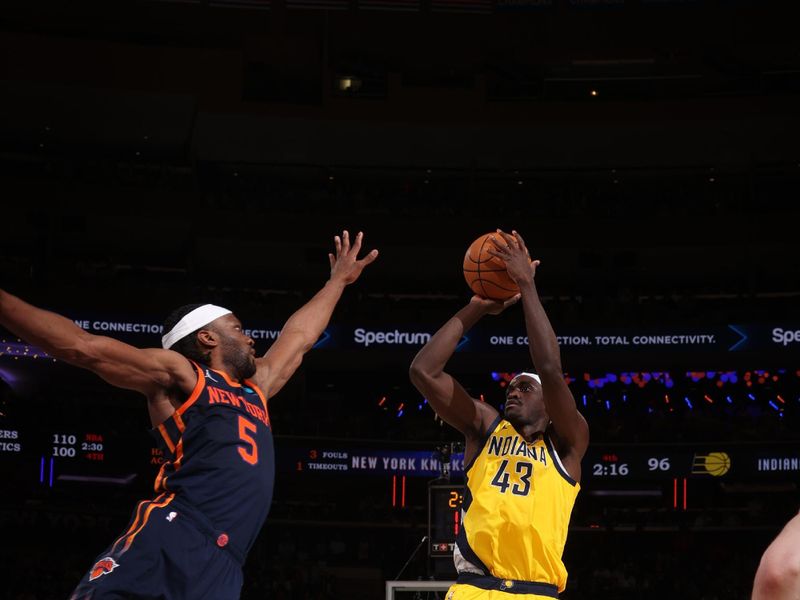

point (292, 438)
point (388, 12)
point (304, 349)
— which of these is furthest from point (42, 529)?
point (304, 349)

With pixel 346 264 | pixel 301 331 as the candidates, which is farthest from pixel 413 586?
pixel 301 331

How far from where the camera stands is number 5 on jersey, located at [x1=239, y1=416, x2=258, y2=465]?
4.01m

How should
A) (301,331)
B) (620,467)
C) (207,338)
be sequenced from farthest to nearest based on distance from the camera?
1. (620,467)
2. (301,331)
3. (207,338)

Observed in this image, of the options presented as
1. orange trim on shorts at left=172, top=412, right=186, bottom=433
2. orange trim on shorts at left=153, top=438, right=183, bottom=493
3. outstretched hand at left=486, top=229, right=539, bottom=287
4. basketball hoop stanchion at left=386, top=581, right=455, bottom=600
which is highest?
outstretched hand at left=486, top=229, right=539, bottom=287

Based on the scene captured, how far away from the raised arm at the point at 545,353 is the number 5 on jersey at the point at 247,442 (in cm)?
154

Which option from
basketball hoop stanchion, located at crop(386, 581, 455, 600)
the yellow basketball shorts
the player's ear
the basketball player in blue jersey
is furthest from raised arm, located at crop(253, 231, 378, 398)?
basketball hoop stanchion, located at crop(386, 581, 455, 600)

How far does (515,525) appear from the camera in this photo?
5184mm

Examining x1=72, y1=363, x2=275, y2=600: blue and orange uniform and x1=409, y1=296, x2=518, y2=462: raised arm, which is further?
x1=409, y1=296, x2=518, y2=462: raised arm

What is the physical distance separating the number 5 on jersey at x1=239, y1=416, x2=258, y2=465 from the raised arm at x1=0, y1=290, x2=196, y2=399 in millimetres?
258

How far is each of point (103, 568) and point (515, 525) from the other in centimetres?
223

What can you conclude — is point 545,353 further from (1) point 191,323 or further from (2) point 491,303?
(1) point 191,323

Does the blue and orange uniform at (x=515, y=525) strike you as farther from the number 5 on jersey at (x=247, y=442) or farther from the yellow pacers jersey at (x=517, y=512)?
the number 5 on jersey at (x=247, y=442)

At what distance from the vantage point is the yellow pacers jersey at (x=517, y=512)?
5.16m

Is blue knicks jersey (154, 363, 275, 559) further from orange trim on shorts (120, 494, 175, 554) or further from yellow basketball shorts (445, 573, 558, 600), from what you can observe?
yellow basketball shorts (445, 573, 558, 600)
